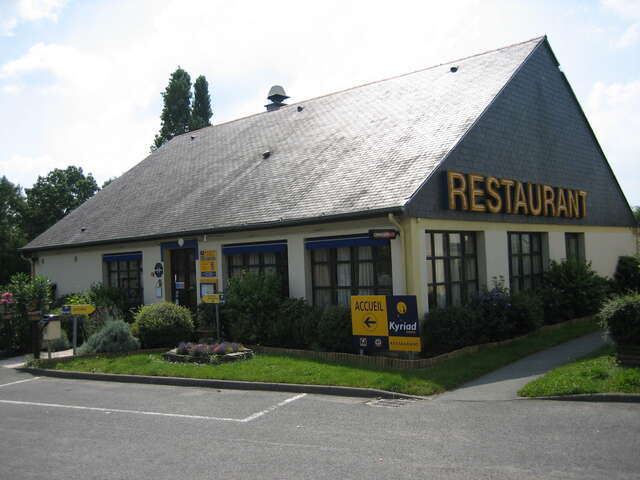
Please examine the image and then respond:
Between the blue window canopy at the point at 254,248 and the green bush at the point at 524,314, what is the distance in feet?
18.4

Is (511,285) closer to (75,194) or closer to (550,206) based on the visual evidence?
(550,206)

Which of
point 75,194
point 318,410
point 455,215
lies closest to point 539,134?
point 455,215

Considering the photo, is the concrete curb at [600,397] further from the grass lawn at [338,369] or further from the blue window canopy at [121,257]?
the blue window canopy at [121,257]

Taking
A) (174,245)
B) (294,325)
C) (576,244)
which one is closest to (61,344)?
(174,245)

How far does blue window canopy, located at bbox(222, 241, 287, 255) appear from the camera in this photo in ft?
49.8

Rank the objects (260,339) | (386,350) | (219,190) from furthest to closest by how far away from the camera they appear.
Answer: (219,190)
(260,339)
(386,350)

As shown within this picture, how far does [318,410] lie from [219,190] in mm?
10894

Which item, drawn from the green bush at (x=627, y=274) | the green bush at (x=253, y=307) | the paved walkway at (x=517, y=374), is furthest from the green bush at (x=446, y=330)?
the green bush at (x=627, y=274)

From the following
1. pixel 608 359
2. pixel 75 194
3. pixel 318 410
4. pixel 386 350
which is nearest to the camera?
pixel 318 410

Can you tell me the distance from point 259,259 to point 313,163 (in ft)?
10.1

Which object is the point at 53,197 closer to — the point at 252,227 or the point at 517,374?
the point at 252,227

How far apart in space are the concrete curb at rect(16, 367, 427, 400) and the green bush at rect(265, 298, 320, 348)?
2812 millimetres

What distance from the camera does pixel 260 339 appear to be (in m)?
14.7

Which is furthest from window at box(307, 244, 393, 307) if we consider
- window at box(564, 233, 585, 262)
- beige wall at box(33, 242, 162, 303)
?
window at box(564, 233, 585, 262)
